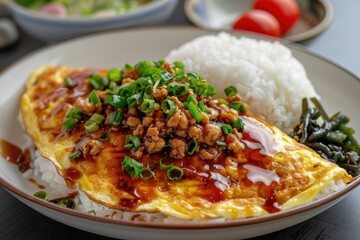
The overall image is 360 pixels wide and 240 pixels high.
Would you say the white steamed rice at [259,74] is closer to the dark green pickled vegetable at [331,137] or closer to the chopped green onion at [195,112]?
the dark green pickled vegetable at [331,137]

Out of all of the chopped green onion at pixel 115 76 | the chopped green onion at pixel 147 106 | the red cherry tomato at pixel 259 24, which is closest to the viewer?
the chopped green onion at pixel 147 106

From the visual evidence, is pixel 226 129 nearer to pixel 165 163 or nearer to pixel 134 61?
pixel 165 163

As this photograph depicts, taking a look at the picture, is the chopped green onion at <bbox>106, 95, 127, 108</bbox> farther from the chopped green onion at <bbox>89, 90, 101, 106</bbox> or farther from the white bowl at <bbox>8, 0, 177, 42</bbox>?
the white bowl at <bbox>8, 0, 177, 42</bbox>

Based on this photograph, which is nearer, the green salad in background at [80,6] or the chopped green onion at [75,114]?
the chopped green onion at [75,114]

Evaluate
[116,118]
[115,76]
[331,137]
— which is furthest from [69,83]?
[331,137]

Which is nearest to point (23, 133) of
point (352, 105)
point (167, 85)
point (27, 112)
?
point (27, 112)

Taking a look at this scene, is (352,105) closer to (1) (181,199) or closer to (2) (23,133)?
(1) (181,199)

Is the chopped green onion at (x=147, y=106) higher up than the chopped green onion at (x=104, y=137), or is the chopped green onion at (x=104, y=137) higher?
the chopped green onion at (x=147, y=106)

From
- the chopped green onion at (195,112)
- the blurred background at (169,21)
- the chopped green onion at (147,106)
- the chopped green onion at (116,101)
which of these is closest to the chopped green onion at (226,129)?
the chopped green onion at (195,112)
